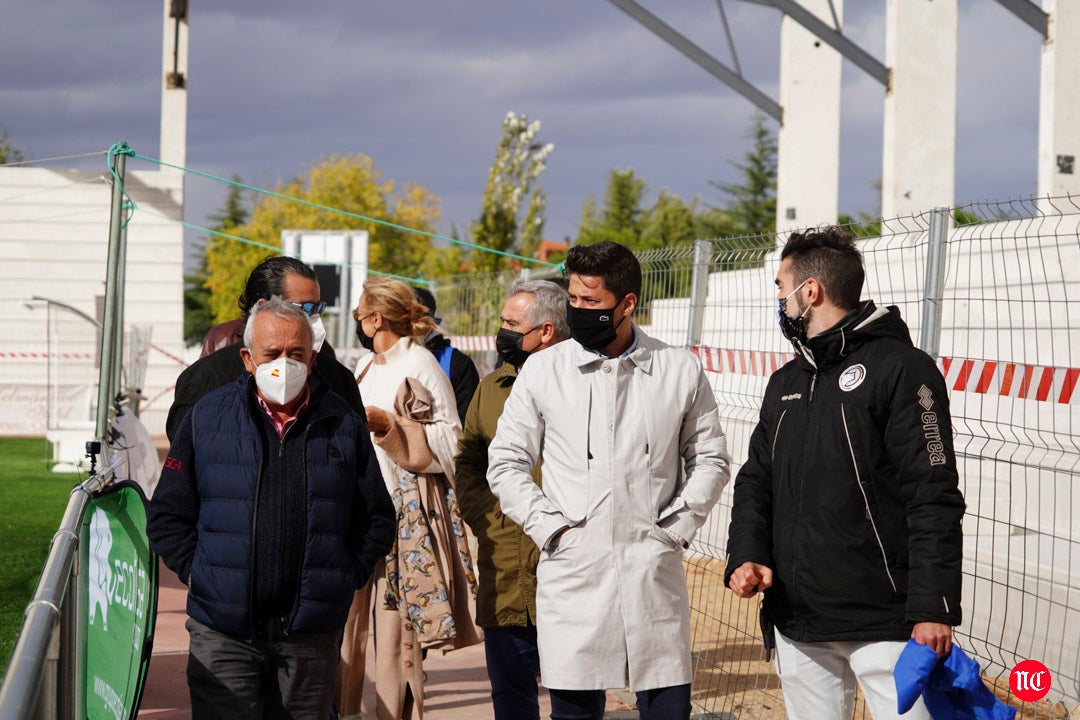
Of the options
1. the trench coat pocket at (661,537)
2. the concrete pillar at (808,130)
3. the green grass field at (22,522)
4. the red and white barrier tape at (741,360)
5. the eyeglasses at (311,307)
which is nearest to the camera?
the trench coat pocket at (661,537)

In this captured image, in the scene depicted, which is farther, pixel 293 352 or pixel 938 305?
pixel 938 305

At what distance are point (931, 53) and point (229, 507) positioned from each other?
10.3m

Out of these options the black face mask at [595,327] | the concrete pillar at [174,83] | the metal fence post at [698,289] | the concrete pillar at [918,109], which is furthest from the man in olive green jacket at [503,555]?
the concrete pillar at [174,83]

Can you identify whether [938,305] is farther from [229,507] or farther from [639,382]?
[229,507]

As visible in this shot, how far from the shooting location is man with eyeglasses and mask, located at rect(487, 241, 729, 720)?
13.6ft

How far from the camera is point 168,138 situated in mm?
31469

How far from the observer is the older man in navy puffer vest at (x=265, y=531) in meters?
4.06

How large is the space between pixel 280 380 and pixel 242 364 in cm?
102

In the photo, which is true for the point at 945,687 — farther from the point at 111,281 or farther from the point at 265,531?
the point at 111,281

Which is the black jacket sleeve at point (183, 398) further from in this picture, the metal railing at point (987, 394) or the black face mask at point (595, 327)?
the metal railing at point (987, 394)

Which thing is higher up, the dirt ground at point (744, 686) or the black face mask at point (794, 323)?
the black face mask at point (794, 323)

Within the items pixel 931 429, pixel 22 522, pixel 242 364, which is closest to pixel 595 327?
pixel 931 429

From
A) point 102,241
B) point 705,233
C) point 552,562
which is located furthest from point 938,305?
point 705,233

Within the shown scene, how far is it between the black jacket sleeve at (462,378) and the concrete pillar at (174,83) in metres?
25.7
